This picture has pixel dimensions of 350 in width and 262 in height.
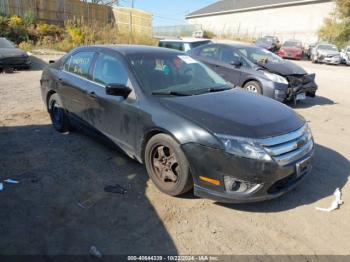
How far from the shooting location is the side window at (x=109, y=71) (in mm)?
4035

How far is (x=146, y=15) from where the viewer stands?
96.7 feet

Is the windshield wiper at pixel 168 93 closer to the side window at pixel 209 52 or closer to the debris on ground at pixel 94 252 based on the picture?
the debris on ground at pixel 94 252

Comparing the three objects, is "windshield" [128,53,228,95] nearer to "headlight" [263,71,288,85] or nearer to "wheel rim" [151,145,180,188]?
"wheel rim" [151,145,180,188]

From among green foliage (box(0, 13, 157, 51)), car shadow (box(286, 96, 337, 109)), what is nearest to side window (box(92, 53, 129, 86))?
car shadow (box(286, 96, 337, 109))

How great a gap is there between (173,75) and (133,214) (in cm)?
189

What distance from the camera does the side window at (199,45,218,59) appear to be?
905cm

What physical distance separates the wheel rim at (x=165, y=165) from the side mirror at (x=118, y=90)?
0.80 m

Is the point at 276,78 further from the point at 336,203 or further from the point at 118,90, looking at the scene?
the point at 118,90

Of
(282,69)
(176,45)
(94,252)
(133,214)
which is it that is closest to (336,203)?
(133,214)

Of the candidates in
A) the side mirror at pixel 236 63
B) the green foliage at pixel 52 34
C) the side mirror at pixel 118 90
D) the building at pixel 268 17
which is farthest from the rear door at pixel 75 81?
the building at pixel 268 17

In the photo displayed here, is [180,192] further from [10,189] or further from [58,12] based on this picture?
[58,12]

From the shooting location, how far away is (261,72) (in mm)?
7879

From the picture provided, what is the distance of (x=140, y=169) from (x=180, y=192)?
3.16 ft

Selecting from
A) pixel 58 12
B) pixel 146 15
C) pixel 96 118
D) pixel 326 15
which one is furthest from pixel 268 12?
pixel 96 118
